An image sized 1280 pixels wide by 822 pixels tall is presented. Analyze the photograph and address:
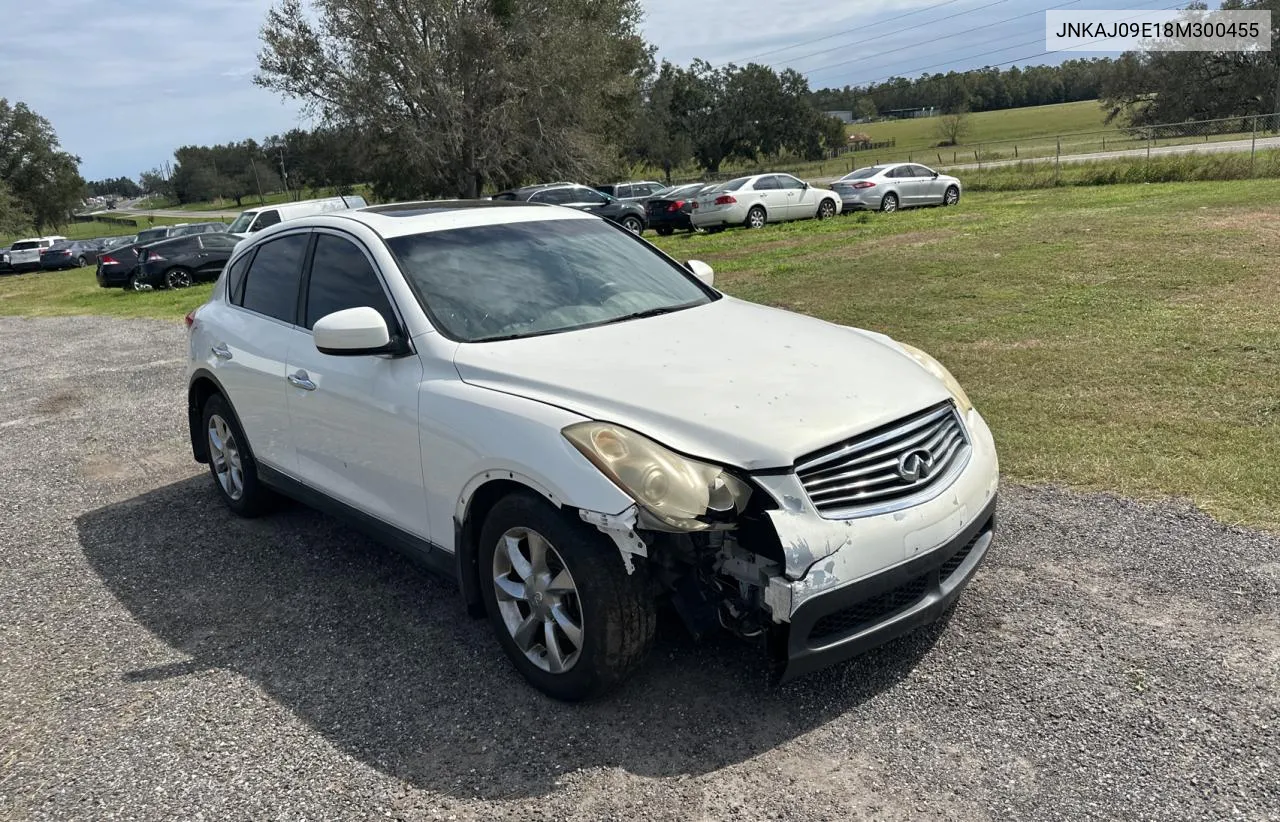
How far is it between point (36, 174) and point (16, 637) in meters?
84.5

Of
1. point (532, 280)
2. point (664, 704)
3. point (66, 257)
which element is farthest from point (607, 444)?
point (66, 257)

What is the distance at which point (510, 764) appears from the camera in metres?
2.98

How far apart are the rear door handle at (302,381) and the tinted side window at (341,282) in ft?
0.84

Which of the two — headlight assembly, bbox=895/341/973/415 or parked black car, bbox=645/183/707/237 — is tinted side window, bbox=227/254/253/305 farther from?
parked black car, bbox=645/183/707/237

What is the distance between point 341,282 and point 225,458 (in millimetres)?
1871

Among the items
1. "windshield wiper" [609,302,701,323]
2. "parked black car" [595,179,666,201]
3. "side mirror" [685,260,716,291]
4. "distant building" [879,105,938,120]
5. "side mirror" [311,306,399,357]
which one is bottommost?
"windshield wiper" [609,302,701,323]

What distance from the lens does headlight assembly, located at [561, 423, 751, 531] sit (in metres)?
2.82

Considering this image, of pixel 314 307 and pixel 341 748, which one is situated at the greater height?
pixel 314 307

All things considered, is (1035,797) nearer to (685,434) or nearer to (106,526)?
Answer: (685,434)

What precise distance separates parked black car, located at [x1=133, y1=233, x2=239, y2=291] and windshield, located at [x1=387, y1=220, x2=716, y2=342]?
2062cm

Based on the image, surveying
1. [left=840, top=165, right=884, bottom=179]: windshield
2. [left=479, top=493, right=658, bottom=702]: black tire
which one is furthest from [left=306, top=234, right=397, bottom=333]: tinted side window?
[left=840, top=165, right=884, bottom=179]: windshield

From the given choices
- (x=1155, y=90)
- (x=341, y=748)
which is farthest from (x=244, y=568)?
(x=1155, y=90)

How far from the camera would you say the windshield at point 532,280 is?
12.7 feet

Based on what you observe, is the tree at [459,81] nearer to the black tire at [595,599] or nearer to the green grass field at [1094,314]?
the green grass field at [1094,314]
